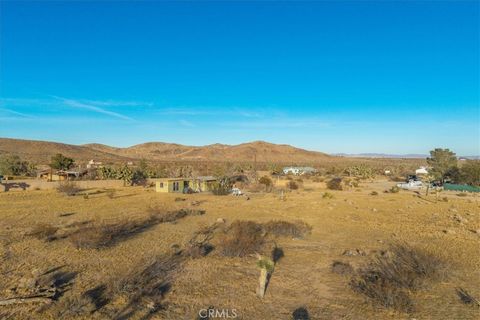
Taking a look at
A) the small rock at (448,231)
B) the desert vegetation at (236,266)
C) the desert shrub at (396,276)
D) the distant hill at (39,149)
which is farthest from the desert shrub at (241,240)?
the distant hill at (39,149)

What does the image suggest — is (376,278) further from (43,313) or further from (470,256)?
(43,313)

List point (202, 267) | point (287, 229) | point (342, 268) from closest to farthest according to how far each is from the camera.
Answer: point (342, 268) < point (202, 267) < point (287, 229)

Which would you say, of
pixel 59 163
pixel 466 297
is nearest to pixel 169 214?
pixel 466 297

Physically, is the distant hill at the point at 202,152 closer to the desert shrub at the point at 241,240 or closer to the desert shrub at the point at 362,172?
the desert shrub at the point at 362,172

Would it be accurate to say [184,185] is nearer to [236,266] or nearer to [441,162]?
[236,266]

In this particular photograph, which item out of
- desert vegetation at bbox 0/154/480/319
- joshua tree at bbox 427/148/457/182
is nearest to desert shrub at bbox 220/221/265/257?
desert vegetation at bbox 0/154/480/319

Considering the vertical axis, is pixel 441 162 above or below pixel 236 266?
above

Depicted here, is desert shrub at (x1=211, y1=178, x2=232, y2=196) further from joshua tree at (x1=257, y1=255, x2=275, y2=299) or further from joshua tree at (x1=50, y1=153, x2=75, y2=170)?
joshua tree at (x1=50, y1=153, x2=75, y2=170)
